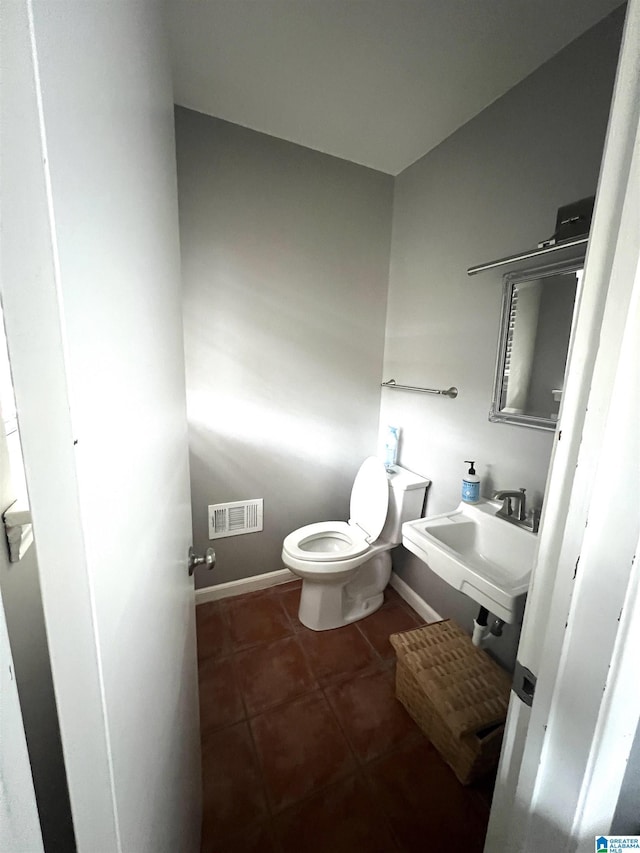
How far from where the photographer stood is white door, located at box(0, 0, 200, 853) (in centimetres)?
23

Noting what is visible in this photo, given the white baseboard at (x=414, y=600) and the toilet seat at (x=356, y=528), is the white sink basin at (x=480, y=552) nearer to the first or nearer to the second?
the toilet seat at (x=356, y=528)

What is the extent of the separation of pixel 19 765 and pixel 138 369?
0.41 meters

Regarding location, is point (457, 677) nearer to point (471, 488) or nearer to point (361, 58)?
point (471, 488)

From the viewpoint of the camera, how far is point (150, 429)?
21.0 inches

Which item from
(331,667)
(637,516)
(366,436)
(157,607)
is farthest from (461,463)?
(157,607)

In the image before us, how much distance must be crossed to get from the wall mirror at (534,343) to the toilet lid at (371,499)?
26.2 inches

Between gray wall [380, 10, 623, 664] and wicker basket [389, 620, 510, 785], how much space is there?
20cm

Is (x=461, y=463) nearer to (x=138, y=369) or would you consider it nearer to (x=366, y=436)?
(x=366, y=436)

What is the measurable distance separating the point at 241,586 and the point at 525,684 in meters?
1.79

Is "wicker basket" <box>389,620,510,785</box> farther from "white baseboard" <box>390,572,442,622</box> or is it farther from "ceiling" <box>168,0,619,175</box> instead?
"ceiling" <box>168,0,619,175</box>

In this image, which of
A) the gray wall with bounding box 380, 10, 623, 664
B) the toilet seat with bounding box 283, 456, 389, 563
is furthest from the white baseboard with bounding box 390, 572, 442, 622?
the toilet seat with bounding box 283, 456, 389, 563

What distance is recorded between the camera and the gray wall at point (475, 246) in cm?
111

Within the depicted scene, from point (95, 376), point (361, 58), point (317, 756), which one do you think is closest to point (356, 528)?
point (317, 756)

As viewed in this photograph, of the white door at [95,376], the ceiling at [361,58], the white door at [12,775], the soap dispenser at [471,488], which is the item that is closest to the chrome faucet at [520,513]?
the soap dispenser at [471,488]
